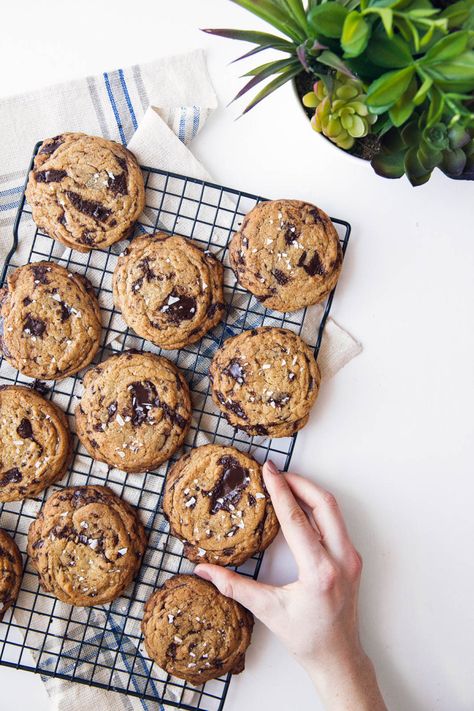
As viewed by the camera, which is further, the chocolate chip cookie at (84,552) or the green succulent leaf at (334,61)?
the chocolate chip cookie at (84,552)

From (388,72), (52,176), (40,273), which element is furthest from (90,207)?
(388,72)

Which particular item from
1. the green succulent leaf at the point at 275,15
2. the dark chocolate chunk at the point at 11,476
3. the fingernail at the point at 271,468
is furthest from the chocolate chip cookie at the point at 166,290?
the green succulent leaf at the point at 275,15

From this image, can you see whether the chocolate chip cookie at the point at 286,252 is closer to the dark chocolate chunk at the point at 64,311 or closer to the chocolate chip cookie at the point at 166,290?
the chocolate chip cookie at the point at 166,290

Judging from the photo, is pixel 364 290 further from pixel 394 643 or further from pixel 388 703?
pixel 388 703

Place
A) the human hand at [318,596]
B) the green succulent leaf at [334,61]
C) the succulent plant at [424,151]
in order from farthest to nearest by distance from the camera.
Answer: the human hand at [318,596] → the succulent plant at [424,151] → the green succulent leaf at [334,61]

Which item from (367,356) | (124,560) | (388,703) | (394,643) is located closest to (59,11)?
(367,356)

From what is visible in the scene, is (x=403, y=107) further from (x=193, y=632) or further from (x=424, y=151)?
(x=193, y=632)

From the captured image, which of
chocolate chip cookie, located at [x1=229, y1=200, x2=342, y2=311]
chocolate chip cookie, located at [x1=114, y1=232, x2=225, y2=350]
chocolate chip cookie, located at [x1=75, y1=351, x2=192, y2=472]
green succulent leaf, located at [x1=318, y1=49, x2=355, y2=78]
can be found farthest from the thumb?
green succulent leaf, located at [x1=318, y1=49, x2=355, y2=78]

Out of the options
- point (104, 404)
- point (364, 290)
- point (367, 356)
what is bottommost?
point (104, 404)
